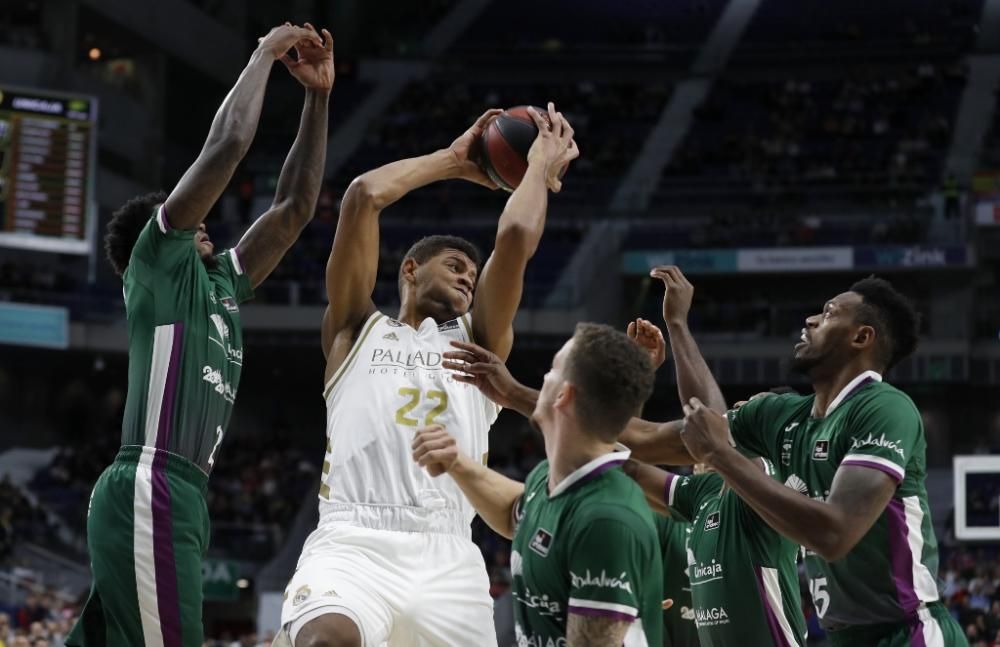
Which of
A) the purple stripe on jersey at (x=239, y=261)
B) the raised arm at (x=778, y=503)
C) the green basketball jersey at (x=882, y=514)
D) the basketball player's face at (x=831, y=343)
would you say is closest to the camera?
the raised arm at (x=778, y=503)

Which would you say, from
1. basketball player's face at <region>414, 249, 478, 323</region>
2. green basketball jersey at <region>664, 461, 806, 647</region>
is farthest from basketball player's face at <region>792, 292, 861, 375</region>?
basketball player's face at <region>414, 249, 478, 323</region>

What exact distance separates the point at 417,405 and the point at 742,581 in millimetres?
1524

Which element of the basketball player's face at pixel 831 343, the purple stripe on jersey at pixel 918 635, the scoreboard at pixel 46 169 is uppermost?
the scoreboard at pixel 46 169

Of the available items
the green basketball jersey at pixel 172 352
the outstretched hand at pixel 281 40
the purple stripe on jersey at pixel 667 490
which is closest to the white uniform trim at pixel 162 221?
the green basketball jersey at pixel 172 352

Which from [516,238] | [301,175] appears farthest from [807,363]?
[301,175]

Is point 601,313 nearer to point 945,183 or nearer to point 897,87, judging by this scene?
point 945,183

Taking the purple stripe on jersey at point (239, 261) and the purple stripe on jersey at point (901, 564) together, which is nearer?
the purple stripe on jersey at point (901, 564)

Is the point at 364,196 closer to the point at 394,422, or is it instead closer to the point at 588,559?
the point at 394,422

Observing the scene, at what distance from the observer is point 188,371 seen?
522 cm

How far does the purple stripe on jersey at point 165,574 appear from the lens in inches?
196

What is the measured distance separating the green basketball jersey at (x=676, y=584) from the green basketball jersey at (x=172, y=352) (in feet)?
8.24

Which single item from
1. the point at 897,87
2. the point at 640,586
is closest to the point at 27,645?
the point at 640,586

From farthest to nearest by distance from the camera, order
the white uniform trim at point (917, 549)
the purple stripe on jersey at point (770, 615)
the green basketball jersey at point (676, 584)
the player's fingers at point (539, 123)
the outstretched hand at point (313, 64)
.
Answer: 1. the green basketball jersey at point (676, 584)
2. the outstretched hand at point (313, 64)
3. the purple stripe on jersey at point (770, 615)
4. the player's fingers at point (539, 123)
5. the white uniform trim at point (917, 549)

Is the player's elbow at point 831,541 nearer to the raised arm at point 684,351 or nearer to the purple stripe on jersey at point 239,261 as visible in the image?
the raised arm at point 684,351
